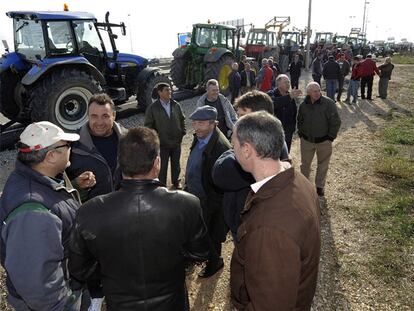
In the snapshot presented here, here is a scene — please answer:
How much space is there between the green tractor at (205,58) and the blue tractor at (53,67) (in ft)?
12.6

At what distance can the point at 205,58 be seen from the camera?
420 inches

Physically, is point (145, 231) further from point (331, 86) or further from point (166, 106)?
point (331, 86)

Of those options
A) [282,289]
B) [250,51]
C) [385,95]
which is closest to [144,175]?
[282,289]

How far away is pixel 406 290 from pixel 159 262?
273 cm

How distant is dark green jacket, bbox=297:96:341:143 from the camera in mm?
4547

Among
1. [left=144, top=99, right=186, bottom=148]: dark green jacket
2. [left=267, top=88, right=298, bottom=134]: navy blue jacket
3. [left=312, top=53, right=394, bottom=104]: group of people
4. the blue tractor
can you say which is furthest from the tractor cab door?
[left=312, top=53, right=394, bottom=104]: group of people

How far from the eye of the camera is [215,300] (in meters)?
3.04

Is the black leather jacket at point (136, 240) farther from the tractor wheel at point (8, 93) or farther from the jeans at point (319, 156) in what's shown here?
the tractor wheel at point (8, 93)

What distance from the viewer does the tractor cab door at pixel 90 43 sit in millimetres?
6910

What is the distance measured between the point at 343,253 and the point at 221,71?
8.12 m

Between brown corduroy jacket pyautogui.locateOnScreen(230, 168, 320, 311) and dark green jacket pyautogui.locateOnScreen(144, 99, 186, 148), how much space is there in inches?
121

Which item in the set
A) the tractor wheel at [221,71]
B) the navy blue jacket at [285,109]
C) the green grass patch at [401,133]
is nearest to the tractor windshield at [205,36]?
the tractor wheel at [221,71]

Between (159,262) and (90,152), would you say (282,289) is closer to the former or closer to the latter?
(159,262)

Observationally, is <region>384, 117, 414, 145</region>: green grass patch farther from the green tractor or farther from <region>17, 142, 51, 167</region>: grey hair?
<region>17, 142, 51, 167</region>: grey hair
